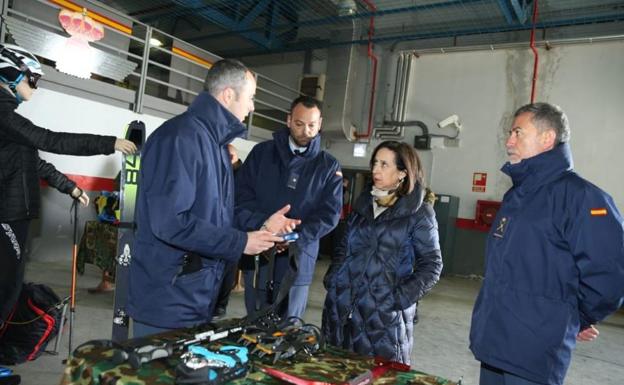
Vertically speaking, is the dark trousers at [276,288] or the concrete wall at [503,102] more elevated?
the concrete wall at [503,102]

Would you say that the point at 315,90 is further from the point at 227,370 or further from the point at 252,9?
the point at 227,370

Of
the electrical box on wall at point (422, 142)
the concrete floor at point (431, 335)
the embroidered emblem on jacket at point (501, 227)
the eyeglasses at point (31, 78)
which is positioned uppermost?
the electrical box on wall at point (422, 142)

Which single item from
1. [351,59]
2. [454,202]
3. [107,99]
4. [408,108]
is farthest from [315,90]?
[107,99]

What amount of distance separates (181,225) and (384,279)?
95 cm

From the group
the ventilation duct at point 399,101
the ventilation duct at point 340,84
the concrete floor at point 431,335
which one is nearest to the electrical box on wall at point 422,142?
the ventilation duct at point 399,101

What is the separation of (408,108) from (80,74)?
18.9ft

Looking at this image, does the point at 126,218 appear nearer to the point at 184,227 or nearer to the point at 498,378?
the point at 184,227

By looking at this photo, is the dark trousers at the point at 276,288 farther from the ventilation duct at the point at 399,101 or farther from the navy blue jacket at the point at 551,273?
the ventilation duct at the point at 399,101

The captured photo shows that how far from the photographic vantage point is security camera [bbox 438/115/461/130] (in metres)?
7.90

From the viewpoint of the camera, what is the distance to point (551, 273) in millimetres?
1499

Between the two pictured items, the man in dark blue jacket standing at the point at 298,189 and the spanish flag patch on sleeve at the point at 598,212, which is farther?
the man in dark blue jacket standing at the point at 298,189

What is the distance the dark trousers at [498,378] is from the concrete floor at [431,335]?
1.60 metres

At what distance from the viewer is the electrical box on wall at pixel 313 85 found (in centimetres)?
927

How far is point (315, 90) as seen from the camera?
931 centimetres
